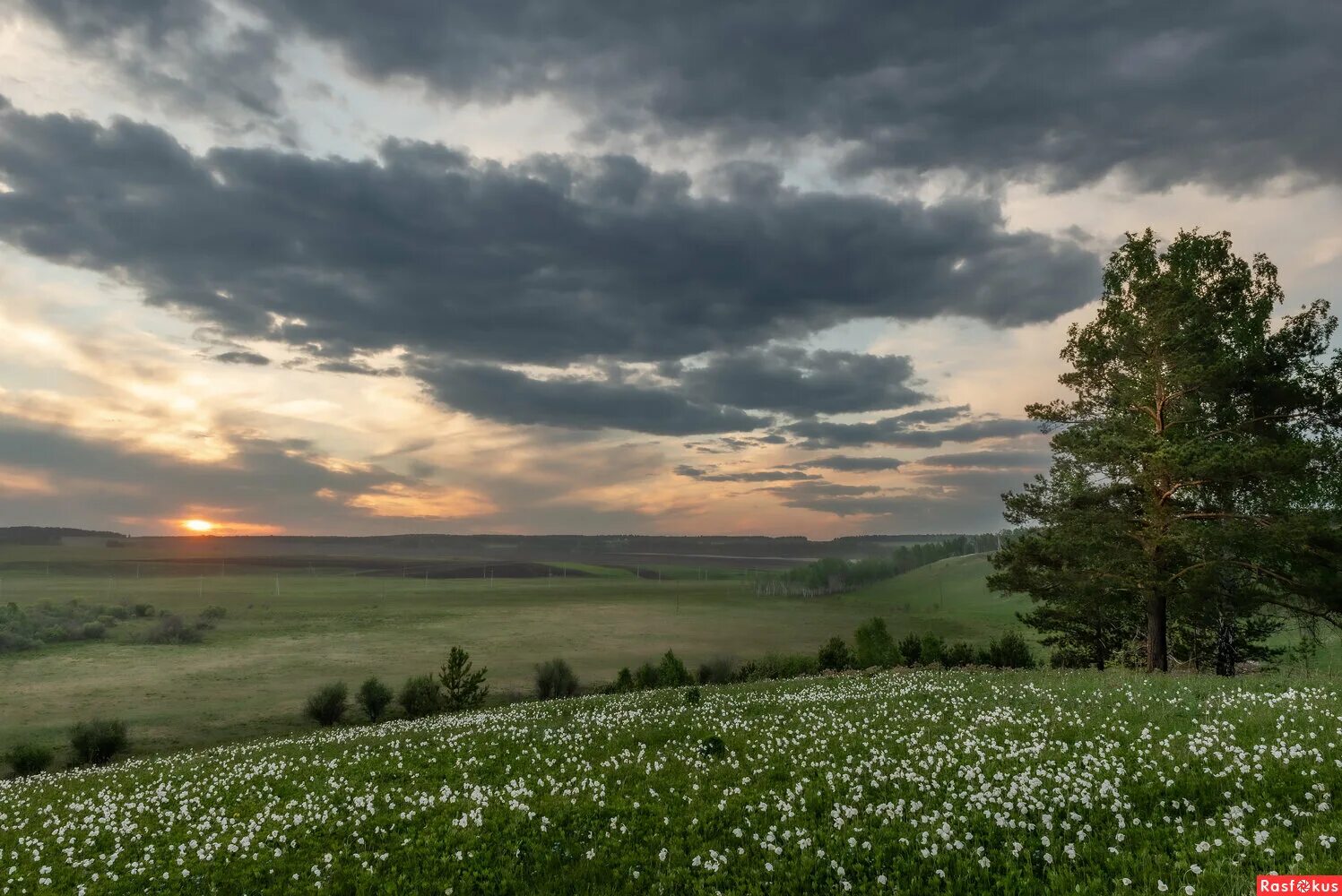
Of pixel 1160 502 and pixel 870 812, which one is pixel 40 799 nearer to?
pixel 870 812

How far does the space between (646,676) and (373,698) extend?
63.3 feet

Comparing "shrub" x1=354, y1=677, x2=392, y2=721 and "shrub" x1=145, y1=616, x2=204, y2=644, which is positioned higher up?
"shrub" x1=354, y1=677, x2=392, y2=721

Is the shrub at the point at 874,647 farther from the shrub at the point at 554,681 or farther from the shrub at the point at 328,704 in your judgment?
the shrub at the point at 328,704

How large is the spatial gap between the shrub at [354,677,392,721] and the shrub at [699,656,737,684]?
23.3 metres

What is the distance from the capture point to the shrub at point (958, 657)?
4259 centimetres

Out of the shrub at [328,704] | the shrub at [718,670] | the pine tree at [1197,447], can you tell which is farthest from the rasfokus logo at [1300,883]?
the shrub at [328,704]

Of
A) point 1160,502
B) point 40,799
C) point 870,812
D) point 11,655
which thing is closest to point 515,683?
point 40,799

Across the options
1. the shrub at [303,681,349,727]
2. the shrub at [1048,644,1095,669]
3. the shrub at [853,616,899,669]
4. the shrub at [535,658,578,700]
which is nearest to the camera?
the shrub at [303,681,349,727]

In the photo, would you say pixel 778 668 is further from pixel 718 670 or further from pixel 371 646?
pixel 371 646

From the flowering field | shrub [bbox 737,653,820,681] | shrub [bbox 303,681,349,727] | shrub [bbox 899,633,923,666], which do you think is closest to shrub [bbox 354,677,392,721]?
shrub [bbox 303,681,349,727]

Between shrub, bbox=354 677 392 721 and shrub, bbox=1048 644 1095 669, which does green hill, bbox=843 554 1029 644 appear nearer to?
shrub, bbox=1048 644 1095 669

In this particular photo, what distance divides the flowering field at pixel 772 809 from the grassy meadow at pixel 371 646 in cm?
4122

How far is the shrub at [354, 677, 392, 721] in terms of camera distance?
1716 inches

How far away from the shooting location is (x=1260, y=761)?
9.19 m
